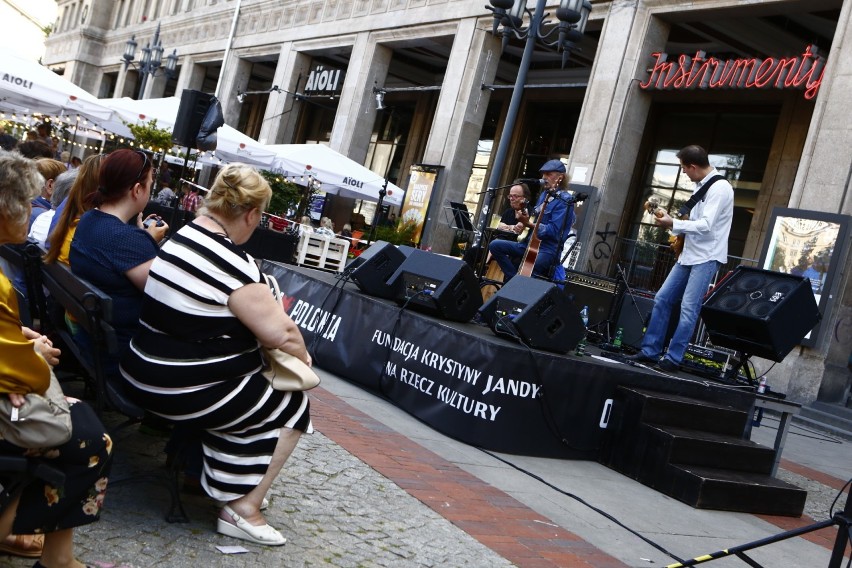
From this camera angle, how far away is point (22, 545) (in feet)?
9.91

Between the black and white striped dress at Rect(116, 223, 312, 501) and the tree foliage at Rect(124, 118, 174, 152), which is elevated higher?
the tree foliage at Rect(124, 118, 174, 152)

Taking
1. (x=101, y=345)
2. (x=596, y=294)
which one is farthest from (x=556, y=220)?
(x=101, y=345)

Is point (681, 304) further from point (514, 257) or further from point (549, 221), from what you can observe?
point (514, 257)

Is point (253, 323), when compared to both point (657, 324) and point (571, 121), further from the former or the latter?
point (571, 121)

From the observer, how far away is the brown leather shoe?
119 inches

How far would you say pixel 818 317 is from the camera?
23.9ft

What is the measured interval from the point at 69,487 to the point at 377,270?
540cm

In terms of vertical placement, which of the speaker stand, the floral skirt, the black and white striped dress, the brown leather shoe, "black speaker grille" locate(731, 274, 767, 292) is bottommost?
the brown leather shoe

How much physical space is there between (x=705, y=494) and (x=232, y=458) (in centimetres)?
381

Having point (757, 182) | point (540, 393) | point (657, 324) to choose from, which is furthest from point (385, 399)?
point (757, 182)

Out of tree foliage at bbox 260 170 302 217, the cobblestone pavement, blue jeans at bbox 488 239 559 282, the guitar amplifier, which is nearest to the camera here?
the cobblestone pavement

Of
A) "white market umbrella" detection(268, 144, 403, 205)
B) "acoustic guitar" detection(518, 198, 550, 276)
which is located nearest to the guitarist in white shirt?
"acoustic guitar" detection(518, 198, 550, 276)

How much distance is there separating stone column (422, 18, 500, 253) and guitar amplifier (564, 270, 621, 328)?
7.28 metres

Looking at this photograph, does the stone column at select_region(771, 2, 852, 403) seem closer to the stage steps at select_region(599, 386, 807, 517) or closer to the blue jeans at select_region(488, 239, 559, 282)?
the blue jeans at select_region(488, 239, 559, 282)
